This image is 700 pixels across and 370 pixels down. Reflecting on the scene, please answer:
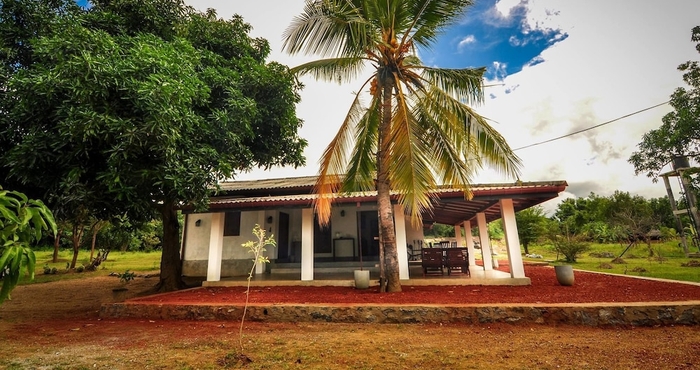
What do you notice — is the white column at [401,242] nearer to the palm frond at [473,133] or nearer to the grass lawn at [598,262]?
the palm frond at [473,133]

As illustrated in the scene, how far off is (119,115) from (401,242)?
25.7ft

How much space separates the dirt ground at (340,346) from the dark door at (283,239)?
22.3ft

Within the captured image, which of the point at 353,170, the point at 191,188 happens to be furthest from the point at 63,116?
the point at 353,170

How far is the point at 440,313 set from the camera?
5676 mm

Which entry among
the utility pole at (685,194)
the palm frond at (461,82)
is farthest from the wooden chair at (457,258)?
the utility pole at (685,194)

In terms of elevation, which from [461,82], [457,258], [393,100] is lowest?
[457,258]

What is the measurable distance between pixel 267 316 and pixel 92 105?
5478 millimetres

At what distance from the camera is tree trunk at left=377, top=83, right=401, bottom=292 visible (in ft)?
24.8

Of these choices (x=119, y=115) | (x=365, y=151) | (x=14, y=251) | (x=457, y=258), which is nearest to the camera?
(x=14, y=251)

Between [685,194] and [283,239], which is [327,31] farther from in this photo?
[685,194]

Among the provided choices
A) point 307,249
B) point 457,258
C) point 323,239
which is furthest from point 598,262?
point 307,249

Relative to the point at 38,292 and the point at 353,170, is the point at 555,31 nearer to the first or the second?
the point at 353,170

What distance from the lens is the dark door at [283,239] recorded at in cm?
1315

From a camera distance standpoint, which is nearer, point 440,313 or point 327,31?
point 440,313
